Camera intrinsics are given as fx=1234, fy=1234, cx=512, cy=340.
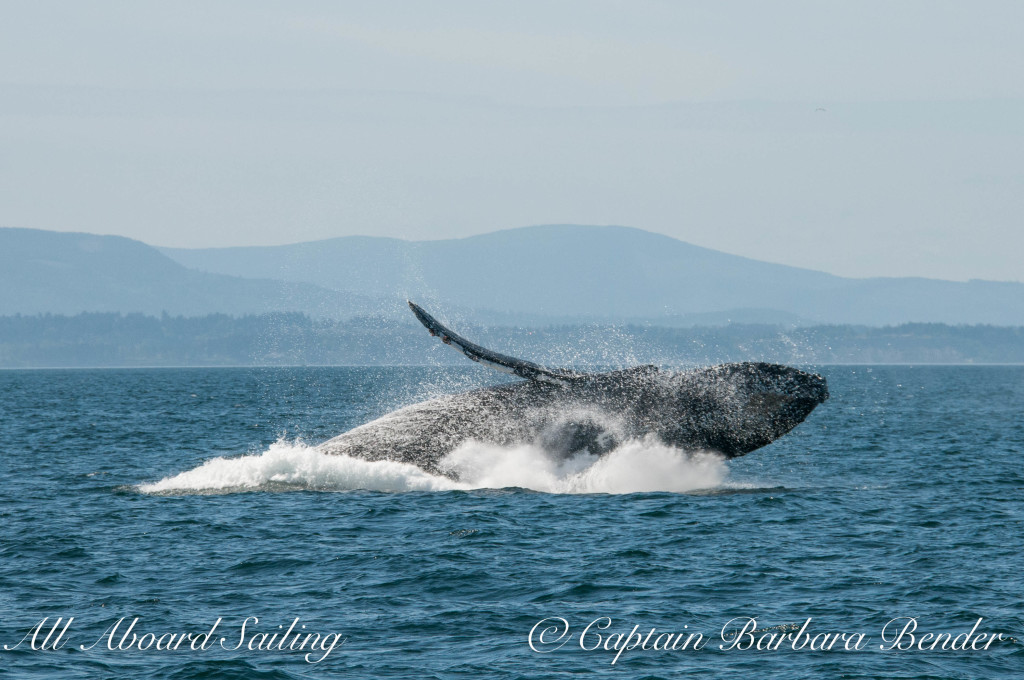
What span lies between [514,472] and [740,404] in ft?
15.6

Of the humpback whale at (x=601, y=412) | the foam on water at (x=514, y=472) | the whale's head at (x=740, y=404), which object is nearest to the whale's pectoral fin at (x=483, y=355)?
the humpback whale at (x=601, y=412)

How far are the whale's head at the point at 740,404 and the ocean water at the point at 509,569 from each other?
0.84 m

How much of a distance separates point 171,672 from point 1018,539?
589 inches

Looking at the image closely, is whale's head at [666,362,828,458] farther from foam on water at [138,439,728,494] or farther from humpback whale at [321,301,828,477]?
foam on water at [138,439,728,494]

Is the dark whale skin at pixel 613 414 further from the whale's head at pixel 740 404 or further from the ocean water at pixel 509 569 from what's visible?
the ocean water at pixel 509 569

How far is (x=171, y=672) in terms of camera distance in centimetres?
1405

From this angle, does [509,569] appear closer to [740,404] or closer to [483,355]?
[483,355]

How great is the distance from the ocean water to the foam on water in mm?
48

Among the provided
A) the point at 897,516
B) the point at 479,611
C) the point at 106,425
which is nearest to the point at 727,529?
the point at 897,516

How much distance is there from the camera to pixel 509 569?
1886 centimetres

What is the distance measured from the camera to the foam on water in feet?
78.6

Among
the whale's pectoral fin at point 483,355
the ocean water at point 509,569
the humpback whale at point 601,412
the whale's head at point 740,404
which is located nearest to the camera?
the ocean water at point 509,569

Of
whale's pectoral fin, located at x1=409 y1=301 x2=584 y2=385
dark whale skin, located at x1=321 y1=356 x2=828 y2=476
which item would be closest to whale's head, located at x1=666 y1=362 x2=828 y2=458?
dark whale skin, located at x1=321 y1=356 x2=828 y2=476

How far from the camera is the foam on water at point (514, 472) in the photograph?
78.6ft
